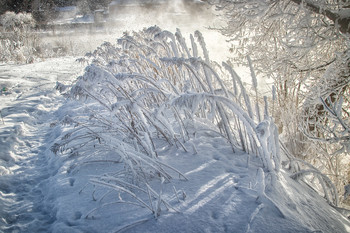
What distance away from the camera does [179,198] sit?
119cm

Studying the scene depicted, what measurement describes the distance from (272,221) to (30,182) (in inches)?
71.4

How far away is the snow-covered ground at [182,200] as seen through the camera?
103 cm

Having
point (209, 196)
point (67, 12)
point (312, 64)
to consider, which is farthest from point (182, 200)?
point (67, 12)

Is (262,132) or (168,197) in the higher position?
(262,132)

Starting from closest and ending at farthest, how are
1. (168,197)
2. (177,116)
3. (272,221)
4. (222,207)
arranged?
(272,221) → (222,207) → (168,197) → (177,116)

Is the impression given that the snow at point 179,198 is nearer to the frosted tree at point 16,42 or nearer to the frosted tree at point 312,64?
the frosted tree at point 312,64

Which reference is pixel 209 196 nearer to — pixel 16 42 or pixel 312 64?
pixel 312 64

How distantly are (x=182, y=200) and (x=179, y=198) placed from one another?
27 millimetres

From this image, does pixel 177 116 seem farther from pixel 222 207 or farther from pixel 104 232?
pixel 104 232

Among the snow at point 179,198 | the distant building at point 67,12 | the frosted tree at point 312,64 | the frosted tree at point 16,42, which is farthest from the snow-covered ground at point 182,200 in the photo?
the distant building at point 67,12

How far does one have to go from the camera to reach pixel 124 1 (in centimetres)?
2909

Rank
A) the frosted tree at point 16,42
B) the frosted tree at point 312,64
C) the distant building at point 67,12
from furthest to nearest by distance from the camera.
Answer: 1. the distant building at point 67,12
2. the frosted tree at point 16,42
3. the frosted tree at point 312,64

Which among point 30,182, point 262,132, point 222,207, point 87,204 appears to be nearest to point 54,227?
point 87,204

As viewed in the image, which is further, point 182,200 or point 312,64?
point 312,64
